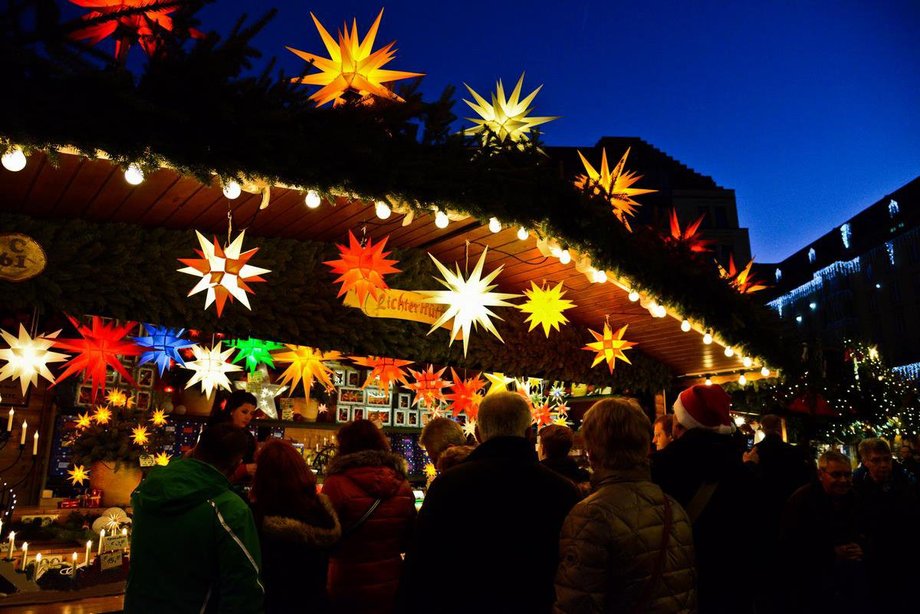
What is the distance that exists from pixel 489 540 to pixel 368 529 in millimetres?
1111

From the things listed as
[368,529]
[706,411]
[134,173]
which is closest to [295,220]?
[134,173]

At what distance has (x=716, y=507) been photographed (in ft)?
9.97

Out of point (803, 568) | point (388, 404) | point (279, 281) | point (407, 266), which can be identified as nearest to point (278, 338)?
point (279, 281)

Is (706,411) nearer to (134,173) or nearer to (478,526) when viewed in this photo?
(478,526)

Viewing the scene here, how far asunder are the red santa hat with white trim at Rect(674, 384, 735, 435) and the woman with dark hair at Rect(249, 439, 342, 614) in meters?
1.79

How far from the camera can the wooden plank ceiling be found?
170 inches

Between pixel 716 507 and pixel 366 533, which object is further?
pixel 366 533

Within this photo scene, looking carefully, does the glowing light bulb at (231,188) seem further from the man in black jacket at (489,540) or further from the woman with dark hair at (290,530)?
the man in black jacket at (489,540)

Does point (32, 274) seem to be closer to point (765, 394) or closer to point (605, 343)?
point (605, 343)

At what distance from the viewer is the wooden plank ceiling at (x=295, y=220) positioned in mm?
4324

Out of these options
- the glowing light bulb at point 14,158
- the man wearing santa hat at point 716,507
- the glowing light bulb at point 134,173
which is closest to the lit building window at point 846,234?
the man wearing santa hat at point 716,507

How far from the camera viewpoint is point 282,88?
371cm

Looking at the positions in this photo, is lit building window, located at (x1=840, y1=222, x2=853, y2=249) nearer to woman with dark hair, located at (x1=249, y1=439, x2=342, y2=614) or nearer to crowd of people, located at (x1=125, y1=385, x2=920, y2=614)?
crowd of people, located at (x1=125, y1=385, x2=920, y2=614)

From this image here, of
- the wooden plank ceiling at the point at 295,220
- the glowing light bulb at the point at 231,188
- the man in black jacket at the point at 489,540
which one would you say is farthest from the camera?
the wooden plank ceiling at the point at 295,220
